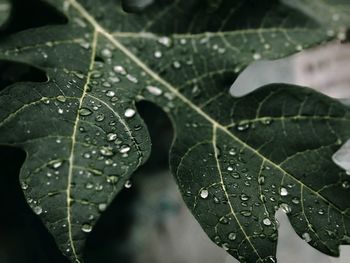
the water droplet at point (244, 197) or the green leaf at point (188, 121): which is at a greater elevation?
the green leaf at point (188, 121)

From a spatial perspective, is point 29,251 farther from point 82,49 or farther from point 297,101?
point 297,101

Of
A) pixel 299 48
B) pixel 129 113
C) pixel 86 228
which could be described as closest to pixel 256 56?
pixel 299 48

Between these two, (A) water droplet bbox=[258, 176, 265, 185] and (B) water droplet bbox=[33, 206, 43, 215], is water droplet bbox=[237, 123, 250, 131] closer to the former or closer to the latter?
(A) water droplet bbox=[258, 176, 265, 185]

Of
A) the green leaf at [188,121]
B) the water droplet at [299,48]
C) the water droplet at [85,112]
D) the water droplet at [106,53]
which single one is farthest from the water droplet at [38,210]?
the water droplet at [299,48]

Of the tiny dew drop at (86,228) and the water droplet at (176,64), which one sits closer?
the tiny dew drop at (86,228)

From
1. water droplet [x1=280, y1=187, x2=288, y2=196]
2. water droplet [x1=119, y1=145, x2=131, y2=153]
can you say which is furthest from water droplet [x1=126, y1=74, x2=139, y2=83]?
water droplet [x1=280, y1=187, x2=288, y2=196]

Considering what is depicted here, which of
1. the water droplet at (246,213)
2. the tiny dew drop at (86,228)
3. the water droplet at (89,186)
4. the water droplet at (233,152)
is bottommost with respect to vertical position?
the tiny dew drop at (86,228)

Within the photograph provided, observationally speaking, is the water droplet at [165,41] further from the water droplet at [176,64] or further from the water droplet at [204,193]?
the water droplet at [204,193]
